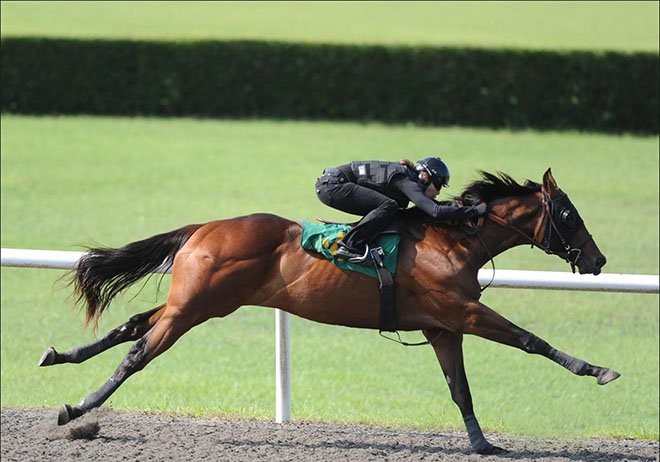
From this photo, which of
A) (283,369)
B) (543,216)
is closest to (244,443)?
(283,369)

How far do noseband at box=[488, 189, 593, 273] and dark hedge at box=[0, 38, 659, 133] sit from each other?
16.9 m

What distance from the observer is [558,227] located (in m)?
6.45

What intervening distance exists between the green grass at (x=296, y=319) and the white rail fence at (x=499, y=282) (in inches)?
18.6

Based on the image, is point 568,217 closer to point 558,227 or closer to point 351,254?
point 558,227

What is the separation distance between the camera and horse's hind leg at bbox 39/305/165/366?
6.55 m

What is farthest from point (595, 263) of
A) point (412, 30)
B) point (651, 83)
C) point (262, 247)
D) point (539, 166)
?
point (412, 30)

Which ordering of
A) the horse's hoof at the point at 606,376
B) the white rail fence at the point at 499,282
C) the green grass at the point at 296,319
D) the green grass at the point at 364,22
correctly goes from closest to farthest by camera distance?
the horse's hoof at the point at 606,376
the white rail fence at the point at 499,282
the green grass at the point at 296,319
the green grass at the point at 364,22

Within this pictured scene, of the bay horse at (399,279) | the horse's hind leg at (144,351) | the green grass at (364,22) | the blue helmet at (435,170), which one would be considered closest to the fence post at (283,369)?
the bay horse at (399,279)

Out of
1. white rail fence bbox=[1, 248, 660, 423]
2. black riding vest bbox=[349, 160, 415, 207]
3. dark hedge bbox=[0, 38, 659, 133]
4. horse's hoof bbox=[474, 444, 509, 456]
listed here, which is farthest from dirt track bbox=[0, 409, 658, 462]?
dark hedge bbox=[0, 38, 659, 133]

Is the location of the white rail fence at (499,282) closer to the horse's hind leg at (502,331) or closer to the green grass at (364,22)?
the horse's hind leg at (502,331)

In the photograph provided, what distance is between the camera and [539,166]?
19094mm

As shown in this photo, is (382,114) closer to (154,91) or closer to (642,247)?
(154,91)

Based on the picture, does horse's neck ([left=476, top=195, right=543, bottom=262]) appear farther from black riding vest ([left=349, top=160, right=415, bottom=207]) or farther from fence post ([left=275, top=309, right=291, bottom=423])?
fence post ([left=275, top=309, right=291, bottom=423])

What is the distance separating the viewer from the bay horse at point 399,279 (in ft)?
20.7
